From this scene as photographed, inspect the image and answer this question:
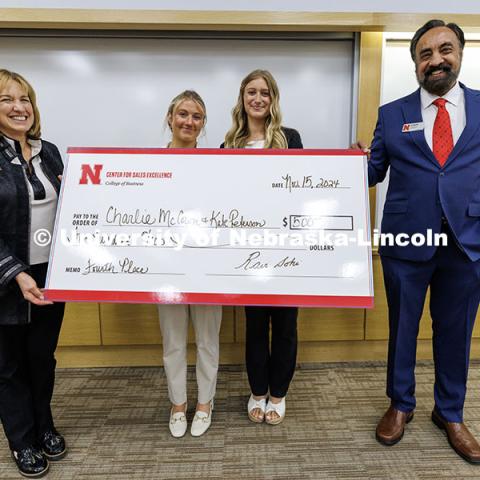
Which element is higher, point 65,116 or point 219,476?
point 65,116

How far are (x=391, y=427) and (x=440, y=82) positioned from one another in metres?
1.40

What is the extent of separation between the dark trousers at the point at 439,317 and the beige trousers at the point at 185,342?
75 cm

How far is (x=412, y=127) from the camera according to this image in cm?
142

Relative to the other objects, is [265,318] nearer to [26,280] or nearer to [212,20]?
[26,280]

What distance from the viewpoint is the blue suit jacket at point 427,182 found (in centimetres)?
136

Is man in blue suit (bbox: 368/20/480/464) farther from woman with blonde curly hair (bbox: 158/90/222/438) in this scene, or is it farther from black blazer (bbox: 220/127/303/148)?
woman with blonde curly hair (bbox: 158/90/222/438)

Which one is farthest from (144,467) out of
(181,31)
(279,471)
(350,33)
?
(350,33)

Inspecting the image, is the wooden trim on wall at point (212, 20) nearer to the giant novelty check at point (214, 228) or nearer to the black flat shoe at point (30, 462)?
the giant novelty check at point (214, 228)

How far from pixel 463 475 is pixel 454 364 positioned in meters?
0.41

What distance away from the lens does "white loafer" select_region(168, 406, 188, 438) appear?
162 cm

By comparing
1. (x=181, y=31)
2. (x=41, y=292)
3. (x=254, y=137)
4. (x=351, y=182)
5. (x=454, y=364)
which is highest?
(x=181, y=31)

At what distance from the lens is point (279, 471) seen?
1.44 metres

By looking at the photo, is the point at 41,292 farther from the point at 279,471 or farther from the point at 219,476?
the point at 279,471

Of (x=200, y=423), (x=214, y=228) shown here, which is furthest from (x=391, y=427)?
(x=214, y=228)
